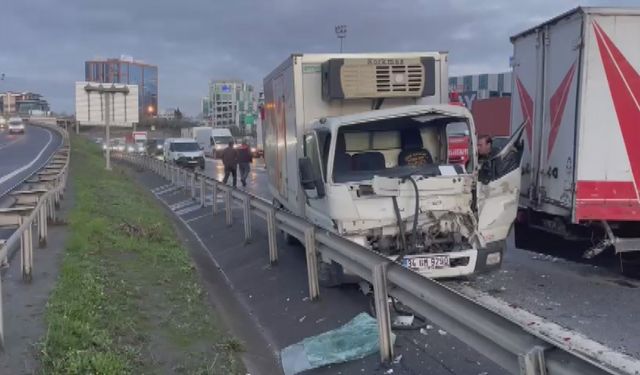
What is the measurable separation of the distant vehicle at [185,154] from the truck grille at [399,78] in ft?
114

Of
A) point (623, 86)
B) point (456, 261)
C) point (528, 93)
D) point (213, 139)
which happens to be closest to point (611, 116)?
point (623, 86)

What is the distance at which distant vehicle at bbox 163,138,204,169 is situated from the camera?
44.4 meters

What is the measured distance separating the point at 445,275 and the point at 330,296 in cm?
135

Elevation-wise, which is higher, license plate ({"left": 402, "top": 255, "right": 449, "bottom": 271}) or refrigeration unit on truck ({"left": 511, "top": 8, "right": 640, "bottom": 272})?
refrigeration unit on truck ({"left": 511, "top": 8, "right": 640, "bottom": 272})

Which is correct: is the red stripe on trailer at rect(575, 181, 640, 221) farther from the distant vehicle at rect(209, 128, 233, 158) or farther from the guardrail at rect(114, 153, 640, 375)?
the distant vehicle at rect(209, 128, 233, 158)

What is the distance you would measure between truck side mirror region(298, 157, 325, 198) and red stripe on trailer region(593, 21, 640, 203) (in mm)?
3616

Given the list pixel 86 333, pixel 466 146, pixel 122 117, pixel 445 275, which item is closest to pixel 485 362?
pixel 445 275

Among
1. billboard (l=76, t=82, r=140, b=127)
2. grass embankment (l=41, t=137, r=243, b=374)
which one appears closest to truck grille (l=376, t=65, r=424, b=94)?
grass embankment (l=41, t=137, r=243, b=374)

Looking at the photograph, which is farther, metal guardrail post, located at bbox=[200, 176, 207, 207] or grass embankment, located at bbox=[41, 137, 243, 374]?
metal guardrail post, located at bbox=[200, 176, 207, 207]

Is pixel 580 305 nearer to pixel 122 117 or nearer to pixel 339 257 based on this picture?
pixel 339 257

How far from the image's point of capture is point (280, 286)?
9.25 metres

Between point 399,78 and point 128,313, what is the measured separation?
5043 mm

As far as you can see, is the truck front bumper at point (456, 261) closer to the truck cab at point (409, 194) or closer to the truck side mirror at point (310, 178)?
the truck cab at point (409, 194)

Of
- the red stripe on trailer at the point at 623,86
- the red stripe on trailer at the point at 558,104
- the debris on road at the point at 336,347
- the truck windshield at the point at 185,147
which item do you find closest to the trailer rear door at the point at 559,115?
the red stripe on trailer at the point at 558,104
